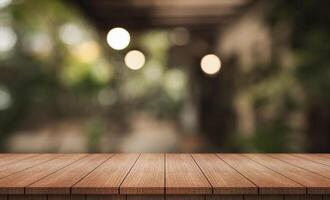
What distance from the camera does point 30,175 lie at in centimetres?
258

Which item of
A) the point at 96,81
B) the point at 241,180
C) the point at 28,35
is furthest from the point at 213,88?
the point at 241,180

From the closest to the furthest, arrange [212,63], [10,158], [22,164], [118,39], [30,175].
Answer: [30,175] → [22,164] → [10,158] → [118,39] → [212,63]

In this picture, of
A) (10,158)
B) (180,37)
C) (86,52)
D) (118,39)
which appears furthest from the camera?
(180,37)

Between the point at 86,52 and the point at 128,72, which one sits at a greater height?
the point at 86,52

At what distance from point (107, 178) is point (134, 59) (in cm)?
686

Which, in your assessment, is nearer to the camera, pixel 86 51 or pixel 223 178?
pixel 223 178

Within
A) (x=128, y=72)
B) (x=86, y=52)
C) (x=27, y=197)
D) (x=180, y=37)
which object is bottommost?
(x=27, y=197)

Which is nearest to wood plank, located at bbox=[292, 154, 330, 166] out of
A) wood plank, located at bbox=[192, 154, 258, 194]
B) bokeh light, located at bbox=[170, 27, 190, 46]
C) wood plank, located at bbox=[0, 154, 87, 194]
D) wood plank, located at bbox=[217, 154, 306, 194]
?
wood plank, located at bbox=[217, 154, 306, 194]

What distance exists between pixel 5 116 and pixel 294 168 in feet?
18.6

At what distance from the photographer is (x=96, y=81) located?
314 inches

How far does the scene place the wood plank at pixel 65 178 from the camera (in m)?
2.19

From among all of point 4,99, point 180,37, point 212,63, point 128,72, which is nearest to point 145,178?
point 4,99

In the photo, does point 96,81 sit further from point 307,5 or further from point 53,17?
point 307,5

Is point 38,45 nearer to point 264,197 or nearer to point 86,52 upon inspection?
point 86,52
